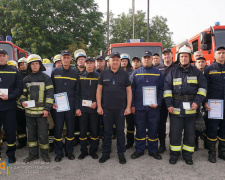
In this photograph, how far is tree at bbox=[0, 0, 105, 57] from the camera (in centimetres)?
1620

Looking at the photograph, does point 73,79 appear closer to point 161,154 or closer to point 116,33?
point 161,154

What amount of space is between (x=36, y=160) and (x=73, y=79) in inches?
71.3

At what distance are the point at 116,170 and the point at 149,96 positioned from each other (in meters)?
1.57

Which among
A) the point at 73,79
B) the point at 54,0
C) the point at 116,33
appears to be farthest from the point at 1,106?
the point at 116,33

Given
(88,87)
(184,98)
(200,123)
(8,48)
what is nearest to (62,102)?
(88,87)

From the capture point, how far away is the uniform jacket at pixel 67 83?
404 centimetres

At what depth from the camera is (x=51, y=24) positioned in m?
16.2

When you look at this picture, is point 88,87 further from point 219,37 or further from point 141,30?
point 141,30

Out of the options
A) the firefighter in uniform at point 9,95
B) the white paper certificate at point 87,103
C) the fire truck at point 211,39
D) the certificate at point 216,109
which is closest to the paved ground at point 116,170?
the firefighter in uniform at point 9,95

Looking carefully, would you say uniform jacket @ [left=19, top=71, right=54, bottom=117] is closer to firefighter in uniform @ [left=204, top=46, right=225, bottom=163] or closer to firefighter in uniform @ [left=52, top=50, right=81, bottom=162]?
firefighter in uniform @ [left=52, top=50, right=81, bottom=162]

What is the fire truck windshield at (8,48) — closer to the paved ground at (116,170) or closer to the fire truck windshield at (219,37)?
the paved ground at (116,170)

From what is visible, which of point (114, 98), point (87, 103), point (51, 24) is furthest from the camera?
point (51, 24)

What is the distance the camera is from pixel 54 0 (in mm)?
17281

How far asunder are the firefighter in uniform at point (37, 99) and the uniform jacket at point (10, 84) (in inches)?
5.1
